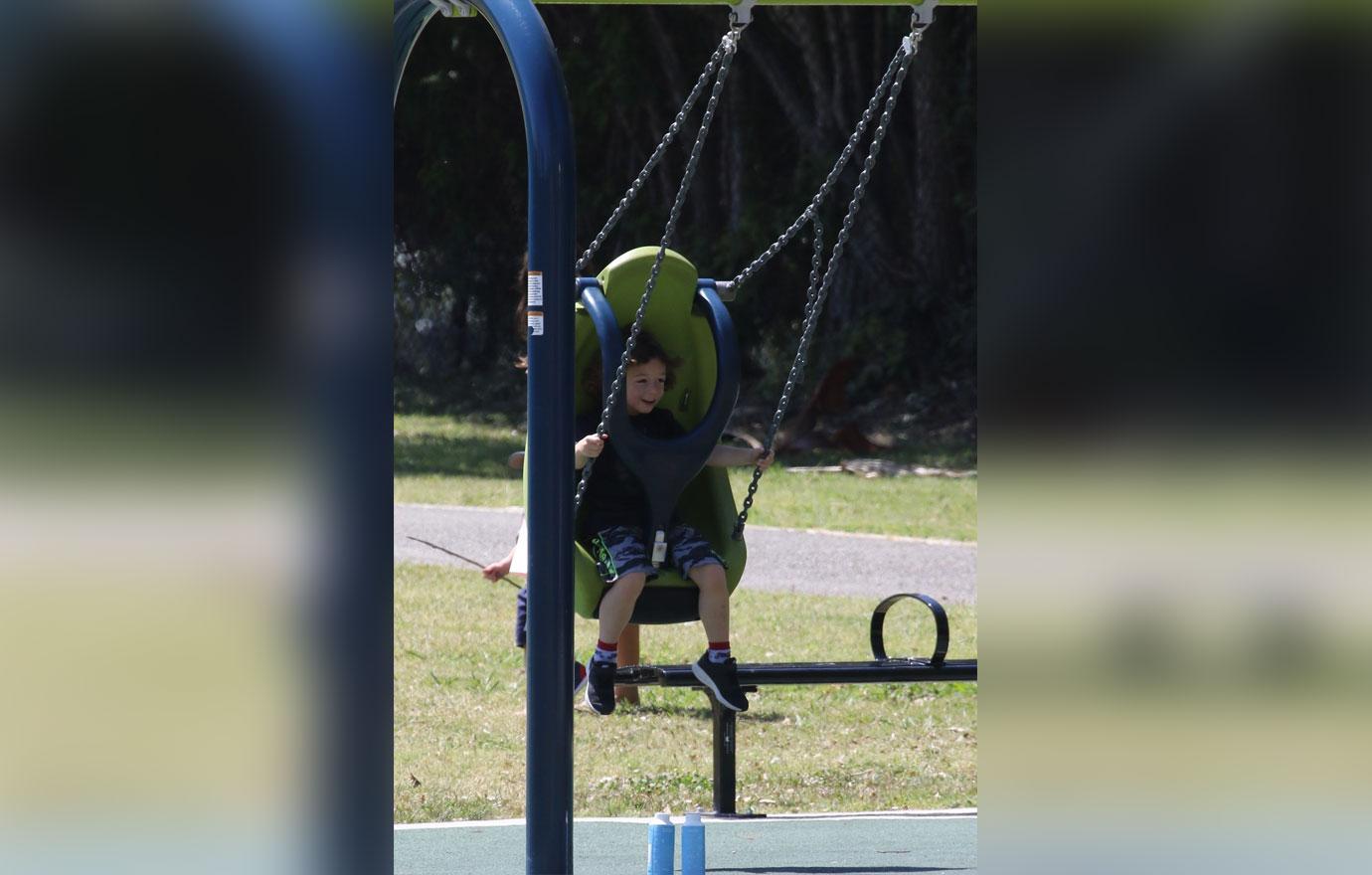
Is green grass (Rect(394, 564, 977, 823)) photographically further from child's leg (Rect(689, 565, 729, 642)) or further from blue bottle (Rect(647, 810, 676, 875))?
blue bottle (Rect(647, 810, 676, 875))

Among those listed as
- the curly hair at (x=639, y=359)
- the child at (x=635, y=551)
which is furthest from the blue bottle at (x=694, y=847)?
the curly hair at (x=639, y=359)

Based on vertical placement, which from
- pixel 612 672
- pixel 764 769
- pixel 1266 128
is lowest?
pixel 764 769

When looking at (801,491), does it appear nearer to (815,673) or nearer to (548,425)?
(815,673)

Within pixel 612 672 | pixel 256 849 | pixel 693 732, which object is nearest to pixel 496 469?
pixel 693 732

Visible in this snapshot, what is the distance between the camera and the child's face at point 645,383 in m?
5.41

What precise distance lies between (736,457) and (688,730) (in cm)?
168

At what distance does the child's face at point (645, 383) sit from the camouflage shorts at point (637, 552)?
44cm

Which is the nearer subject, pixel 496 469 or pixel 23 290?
pixel 23 290

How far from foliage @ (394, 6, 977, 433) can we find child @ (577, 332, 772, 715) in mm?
12994

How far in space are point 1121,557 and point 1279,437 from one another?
8.4 inches

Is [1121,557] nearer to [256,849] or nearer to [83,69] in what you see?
[256,849]

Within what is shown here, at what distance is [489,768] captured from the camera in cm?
597

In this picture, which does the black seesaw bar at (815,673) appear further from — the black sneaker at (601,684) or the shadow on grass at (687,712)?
the shadow on grass at (687,712)

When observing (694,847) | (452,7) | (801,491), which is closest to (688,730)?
(694,847)
